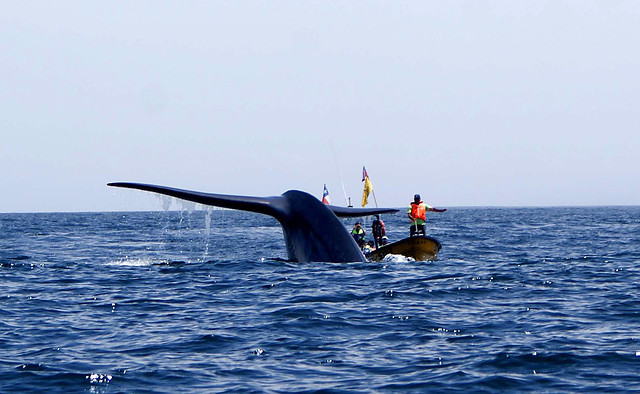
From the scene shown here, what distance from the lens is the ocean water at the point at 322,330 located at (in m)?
7.97

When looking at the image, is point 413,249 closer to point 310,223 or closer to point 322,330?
point 310,223

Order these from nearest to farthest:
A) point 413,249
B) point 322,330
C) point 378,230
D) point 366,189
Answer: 1. point 322,330
2. point 413,249
3. point 378,230
4. point 366,189

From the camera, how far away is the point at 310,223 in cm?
1611

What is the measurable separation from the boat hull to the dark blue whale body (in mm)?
3508

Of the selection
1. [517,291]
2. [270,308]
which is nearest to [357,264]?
[517,291]

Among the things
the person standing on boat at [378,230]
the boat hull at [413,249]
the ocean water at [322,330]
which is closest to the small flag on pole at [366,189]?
the person standing on boat at [378,230]

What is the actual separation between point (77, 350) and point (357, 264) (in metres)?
8.58

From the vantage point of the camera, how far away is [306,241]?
1658cm

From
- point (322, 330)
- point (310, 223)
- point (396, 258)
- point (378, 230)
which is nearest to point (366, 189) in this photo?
point (378, 230)

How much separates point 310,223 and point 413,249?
5.26 metres

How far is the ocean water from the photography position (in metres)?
7.97

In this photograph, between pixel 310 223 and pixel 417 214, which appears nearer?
pixel 310 223

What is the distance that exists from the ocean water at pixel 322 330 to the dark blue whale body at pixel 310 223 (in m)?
0.37

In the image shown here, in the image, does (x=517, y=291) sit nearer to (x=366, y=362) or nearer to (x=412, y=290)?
(x=412, y=290)
